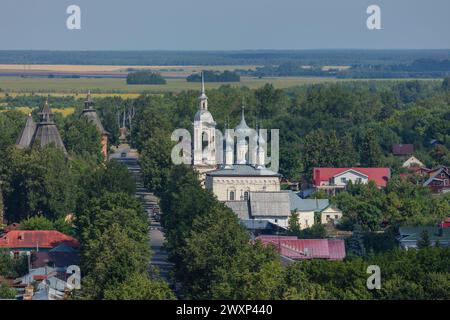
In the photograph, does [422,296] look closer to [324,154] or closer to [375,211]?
[375,211]

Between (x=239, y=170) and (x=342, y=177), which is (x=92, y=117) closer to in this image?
(x=342, y=177)

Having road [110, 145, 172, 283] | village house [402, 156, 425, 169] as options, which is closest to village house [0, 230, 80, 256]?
road [110, 145, 172, 283]

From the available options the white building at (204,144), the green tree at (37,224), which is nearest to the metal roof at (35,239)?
the green tree at (37,224)

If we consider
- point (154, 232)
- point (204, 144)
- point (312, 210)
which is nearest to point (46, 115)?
point (204, 144)

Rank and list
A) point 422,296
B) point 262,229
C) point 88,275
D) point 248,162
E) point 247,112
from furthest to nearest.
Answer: point 247,112 < point 248,162 < point 262,229 < point 88,275 < point 422,296

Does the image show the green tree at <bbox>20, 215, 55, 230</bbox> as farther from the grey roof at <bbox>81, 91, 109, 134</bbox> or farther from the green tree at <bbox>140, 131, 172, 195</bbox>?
the grey roof at <bbox>81, 91, 109, 134</bbox>
